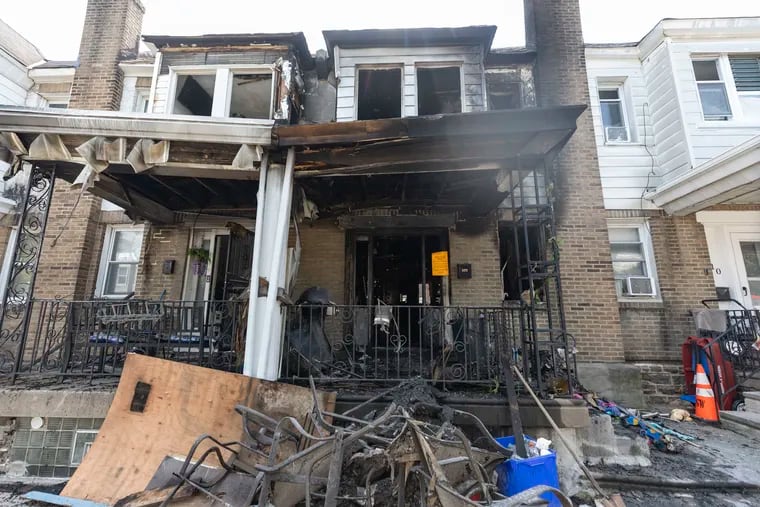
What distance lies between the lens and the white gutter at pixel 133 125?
3.96 meters

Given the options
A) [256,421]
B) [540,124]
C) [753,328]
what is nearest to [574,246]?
[753,328]

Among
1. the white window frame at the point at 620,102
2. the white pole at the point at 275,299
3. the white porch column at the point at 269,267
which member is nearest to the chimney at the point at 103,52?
the white porch column at the point at 269,267

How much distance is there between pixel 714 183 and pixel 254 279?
7.64 m

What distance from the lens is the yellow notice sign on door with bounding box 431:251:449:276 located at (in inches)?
256

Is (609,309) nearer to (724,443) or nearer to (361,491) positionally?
(724,443)

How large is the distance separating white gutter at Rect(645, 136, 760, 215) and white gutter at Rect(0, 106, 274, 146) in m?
6.99

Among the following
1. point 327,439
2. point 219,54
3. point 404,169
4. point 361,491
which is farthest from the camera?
point 219,54

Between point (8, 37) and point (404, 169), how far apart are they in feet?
38.2

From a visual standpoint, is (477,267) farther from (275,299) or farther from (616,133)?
(616,133)

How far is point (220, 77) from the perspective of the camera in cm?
667

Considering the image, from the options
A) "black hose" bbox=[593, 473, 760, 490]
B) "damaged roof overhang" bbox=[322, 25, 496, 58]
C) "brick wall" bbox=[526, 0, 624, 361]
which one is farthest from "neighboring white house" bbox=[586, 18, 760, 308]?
"black hose" bbox=[593, 473, 760, 490]

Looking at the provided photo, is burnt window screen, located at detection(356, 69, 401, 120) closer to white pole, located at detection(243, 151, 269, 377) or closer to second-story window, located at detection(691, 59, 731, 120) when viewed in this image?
white pole, located at detection(243, 151, 269, 377)

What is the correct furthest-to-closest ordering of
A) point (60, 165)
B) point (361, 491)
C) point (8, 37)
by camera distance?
point (8, 37), point (60, 165), point (361, 491)

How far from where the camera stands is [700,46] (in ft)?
23.3
